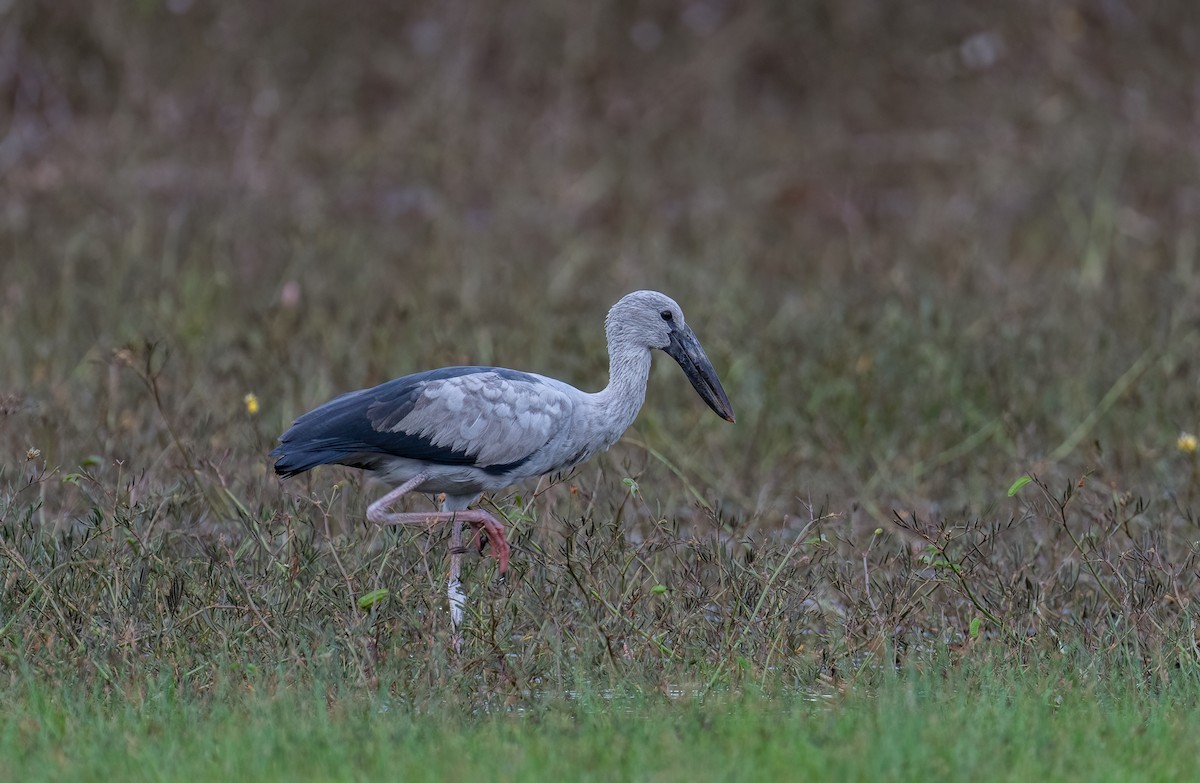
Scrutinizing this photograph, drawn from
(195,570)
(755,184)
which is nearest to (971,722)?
(195,570)

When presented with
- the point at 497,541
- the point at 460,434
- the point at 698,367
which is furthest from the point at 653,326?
the point at 497,541

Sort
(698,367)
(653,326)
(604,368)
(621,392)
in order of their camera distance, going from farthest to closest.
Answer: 1. (604,368)
2. (698,367)
3. (653,326)
4. (621,392)

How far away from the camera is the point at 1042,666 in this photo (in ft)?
17.6

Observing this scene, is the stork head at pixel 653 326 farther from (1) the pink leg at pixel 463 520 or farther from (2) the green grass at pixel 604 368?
(1) the pink leg at pixel 463 520

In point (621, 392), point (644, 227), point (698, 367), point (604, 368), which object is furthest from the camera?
point (644, 227)

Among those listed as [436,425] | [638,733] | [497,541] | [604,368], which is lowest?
[638,733]

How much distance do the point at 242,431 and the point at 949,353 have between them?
354 cm

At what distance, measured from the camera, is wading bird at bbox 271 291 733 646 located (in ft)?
18.5

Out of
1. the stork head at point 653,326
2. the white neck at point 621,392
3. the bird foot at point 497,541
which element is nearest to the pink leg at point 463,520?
the bird foot at point 497,541

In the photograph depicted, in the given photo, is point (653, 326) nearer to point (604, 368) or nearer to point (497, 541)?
point (497, 541)

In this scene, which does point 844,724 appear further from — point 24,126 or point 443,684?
point 24,126

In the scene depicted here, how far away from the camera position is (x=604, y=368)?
27.2 ft

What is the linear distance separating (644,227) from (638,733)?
28.7 feet

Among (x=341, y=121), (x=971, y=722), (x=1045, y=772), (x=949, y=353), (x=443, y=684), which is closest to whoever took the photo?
(x=1045, y=772)
